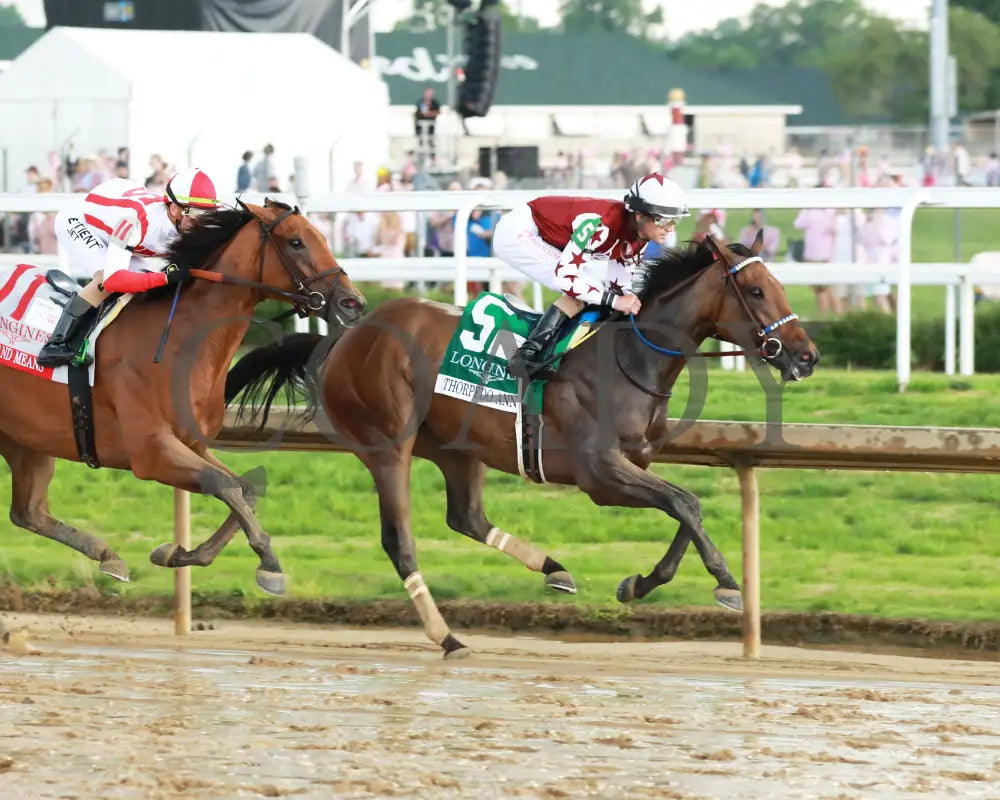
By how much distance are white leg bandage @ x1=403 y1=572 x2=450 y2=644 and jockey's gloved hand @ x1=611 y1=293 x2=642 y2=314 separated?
1.12 metres

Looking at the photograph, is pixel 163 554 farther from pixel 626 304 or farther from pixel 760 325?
pixel 760 325

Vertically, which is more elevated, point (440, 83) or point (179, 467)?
point (440, 83)

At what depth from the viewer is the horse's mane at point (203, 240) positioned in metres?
6.37

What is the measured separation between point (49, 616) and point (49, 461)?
0.71m

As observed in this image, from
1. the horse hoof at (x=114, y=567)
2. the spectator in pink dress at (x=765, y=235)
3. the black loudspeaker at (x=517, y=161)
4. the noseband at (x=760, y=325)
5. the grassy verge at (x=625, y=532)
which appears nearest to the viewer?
the noseband at (x=760, y=325)

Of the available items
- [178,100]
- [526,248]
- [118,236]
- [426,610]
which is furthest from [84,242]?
[178,100]

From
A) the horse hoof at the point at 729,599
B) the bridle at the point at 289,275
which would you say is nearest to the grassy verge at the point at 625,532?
the horse hoof at the point at 729,599

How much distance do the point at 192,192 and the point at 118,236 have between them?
30 cm

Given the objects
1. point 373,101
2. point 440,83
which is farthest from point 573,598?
point 440,83

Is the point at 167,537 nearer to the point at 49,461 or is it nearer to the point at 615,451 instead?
the point at 49,461

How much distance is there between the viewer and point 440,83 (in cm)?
5316

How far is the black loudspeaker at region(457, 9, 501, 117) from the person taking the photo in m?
22.2

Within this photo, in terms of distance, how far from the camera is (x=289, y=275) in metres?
6.20

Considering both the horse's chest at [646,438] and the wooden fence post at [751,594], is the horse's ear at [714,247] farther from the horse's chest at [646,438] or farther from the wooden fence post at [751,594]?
the wooden fence post at [751,594]
